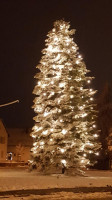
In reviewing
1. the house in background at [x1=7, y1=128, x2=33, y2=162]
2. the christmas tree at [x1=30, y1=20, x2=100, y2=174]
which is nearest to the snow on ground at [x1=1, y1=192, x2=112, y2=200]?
the christmas tree at [x1=30, y1=20, x2=100, y2=174]

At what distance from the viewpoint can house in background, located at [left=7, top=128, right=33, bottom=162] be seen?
76100 mm

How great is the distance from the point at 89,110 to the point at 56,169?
4.61 meters

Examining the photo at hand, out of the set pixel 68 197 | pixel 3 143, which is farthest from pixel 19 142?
pixel 68 197

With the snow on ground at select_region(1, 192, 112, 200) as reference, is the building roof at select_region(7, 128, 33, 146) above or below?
above

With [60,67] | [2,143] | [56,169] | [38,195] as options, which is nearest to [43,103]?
[60,67]

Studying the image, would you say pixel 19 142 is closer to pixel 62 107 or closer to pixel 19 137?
pixel 19 137

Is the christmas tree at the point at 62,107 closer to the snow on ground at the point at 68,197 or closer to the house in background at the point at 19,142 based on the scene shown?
the snow on ground at the point at 68,197

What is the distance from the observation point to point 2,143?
7169 centimetres

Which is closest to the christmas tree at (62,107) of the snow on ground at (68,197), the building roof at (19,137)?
the snow on ground at (68,197)

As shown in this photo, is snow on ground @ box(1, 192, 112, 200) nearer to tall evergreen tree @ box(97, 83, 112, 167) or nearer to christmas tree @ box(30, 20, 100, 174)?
christmas tree @ box(30, 20, 100, 174)

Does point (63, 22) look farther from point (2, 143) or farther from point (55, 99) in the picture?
point (2, 143)

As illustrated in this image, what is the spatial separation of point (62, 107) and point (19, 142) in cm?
5599

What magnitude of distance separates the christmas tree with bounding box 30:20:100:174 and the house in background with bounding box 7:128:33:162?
165ft

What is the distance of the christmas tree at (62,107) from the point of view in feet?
75.3
